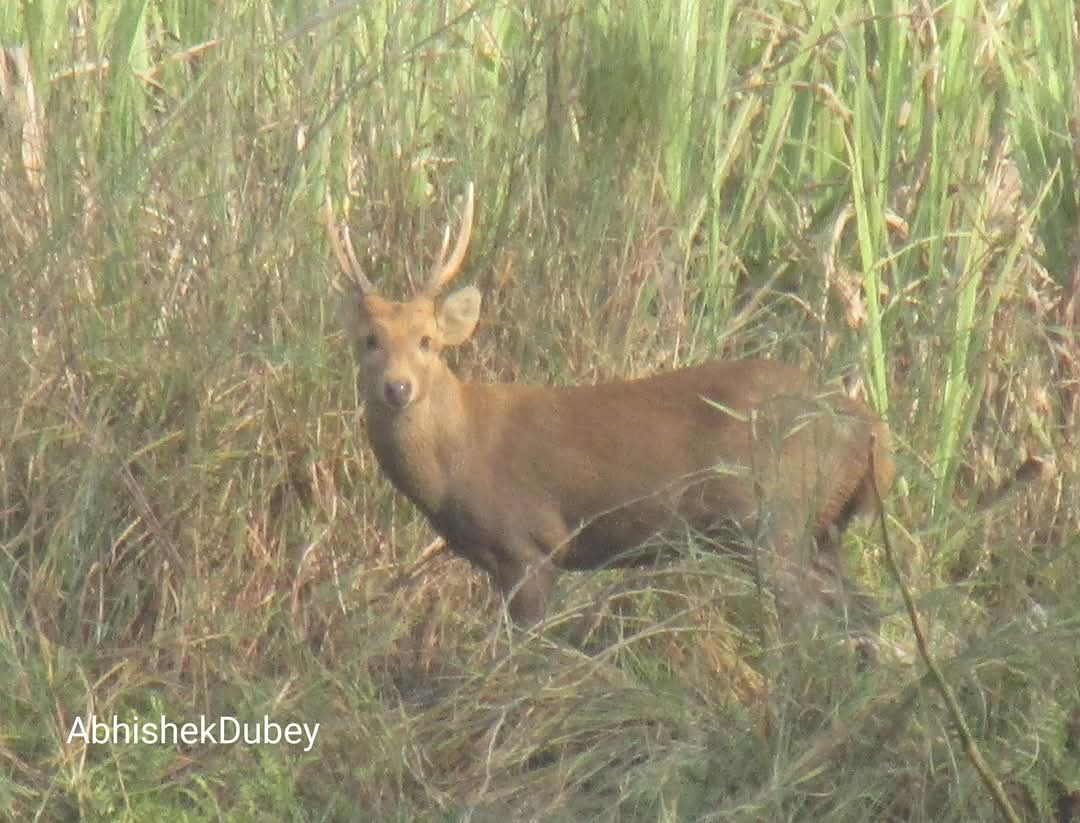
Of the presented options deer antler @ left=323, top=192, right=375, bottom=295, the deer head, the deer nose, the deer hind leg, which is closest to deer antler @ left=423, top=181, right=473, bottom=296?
the deer head

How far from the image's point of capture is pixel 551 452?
6.11 meters

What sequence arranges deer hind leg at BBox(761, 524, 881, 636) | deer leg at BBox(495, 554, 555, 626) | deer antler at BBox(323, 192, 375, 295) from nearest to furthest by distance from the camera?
1. deer hind leg at BBox(761, 524, 881, 636)
2. deer leg at BBox(495, 554, 555, 626)
3. deer antler at BBox(323, 192, 375, 295)

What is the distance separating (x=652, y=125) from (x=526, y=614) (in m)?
1.46

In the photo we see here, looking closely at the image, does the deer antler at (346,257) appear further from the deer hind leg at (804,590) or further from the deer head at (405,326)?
the deer hind leg at (804,590)

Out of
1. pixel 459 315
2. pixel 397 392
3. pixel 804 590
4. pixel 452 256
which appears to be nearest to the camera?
pixel 804 590

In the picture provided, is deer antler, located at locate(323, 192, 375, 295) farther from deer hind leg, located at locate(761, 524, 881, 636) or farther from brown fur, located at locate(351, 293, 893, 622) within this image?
deer hind leg, located at locate(761, 524, 881, 636)

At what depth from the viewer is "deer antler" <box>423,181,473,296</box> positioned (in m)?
5.99

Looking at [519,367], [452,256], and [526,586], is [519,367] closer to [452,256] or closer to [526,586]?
[452,256]

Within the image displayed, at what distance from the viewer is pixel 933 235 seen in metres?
6.68

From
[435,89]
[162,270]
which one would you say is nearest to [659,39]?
[435,89]

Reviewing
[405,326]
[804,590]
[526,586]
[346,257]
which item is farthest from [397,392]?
[804,590]

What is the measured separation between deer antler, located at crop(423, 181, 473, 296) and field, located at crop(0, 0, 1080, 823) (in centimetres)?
29

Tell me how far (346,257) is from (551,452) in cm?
73

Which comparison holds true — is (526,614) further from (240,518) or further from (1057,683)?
(1057,683)
